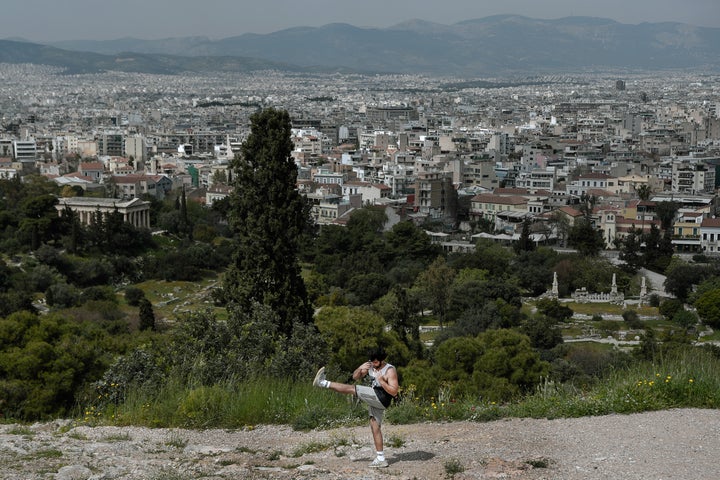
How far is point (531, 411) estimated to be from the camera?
676cm

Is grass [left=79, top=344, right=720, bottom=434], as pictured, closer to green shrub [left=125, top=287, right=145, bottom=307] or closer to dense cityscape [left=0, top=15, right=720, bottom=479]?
dense cityscape [left=0, top=15, right=720, bottom=479]

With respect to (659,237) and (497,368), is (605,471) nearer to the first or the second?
(497,368)

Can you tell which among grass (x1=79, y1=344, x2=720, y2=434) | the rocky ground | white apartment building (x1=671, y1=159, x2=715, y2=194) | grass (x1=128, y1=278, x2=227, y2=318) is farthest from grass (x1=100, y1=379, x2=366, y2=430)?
white apartment building (x1=671, y1=159, x2=715, y2=194)

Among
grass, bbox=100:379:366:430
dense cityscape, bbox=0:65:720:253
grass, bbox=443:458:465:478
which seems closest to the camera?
grass, bbox=443:458:465:478

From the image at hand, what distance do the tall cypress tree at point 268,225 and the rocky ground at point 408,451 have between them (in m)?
4.86

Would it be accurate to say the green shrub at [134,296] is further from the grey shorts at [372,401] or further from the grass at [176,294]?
the grey shorts at [372,401]

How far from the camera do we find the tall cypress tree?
11.7m

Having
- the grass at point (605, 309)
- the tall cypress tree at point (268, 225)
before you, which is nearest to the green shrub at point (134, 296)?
the grass at point (605, 309)

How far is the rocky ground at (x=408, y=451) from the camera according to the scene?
5.72 meters

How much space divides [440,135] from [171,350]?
57.3 m

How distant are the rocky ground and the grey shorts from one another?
10.0 inches

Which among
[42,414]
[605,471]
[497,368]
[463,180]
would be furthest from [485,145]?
[605,471]

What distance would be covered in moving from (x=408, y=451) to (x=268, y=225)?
5.89 metres

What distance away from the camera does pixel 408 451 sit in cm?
611
